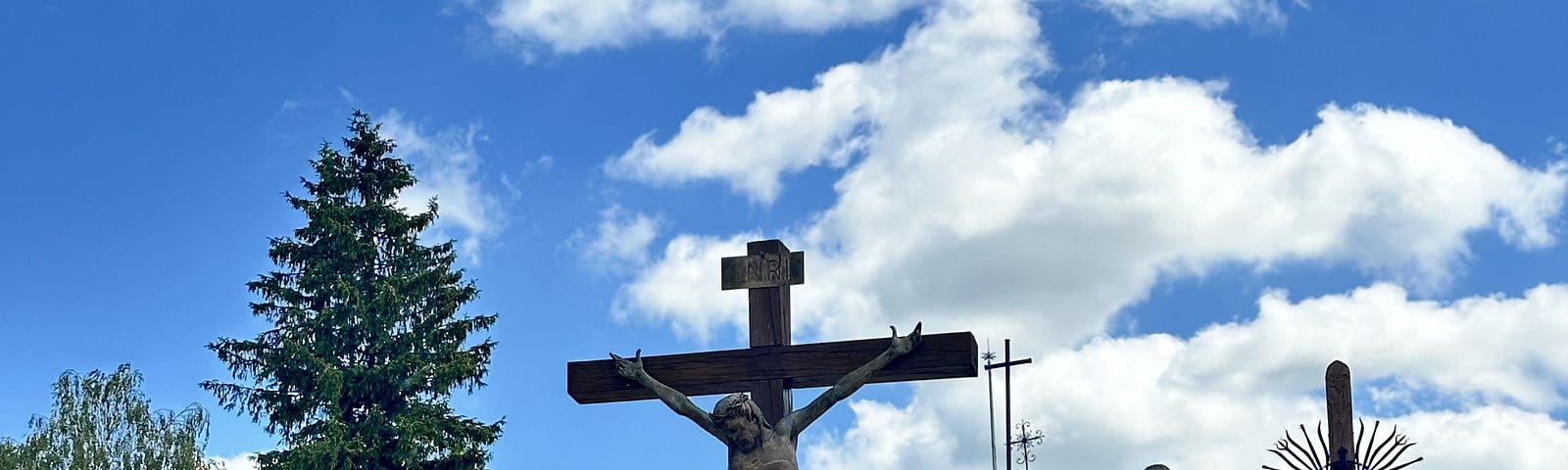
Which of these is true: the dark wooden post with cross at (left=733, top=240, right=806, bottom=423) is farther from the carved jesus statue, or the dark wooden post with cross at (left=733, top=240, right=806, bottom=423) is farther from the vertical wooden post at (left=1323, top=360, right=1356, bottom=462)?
the vertical wooden post at (left=1323, top=360, right=1356, bottom=462)

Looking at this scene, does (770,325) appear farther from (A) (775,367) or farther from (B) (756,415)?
(B) (756,415)

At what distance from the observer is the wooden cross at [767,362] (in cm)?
1140

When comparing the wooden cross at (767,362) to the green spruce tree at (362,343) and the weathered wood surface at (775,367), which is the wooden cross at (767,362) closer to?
the weathered wood surface at (775,367)

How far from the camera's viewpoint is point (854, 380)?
36.8ft

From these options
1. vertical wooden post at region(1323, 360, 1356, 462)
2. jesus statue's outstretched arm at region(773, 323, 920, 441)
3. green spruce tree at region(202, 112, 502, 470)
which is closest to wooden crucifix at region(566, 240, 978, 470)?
jesus statue's outstretched arm at region(773, 323, 920, 441)

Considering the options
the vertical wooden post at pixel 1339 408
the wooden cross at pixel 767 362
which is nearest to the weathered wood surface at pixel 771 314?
the wooden cross at pixel 767 362

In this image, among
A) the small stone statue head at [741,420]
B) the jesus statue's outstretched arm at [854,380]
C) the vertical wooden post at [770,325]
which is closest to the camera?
the small stone statue head at [741,420]

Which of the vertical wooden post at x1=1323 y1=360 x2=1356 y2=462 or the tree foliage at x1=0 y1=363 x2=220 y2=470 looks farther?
the tree foliage at x1=0 y1=363 x2=220 y2=470

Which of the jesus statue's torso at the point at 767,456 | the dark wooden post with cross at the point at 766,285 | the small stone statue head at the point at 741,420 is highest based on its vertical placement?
the dark wooden post with cross at the point at 766,285

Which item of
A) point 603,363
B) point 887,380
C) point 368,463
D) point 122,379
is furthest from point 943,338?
point 122,379

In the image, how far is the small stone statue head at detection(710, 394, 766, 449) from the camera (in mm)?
10570

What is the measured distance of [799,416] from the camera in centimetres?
1102

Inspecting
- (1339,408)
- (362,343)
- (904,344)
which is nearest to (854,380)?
(904,344)

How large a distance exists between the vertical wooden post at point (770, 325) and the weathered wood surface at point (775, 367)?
52 millimetres
